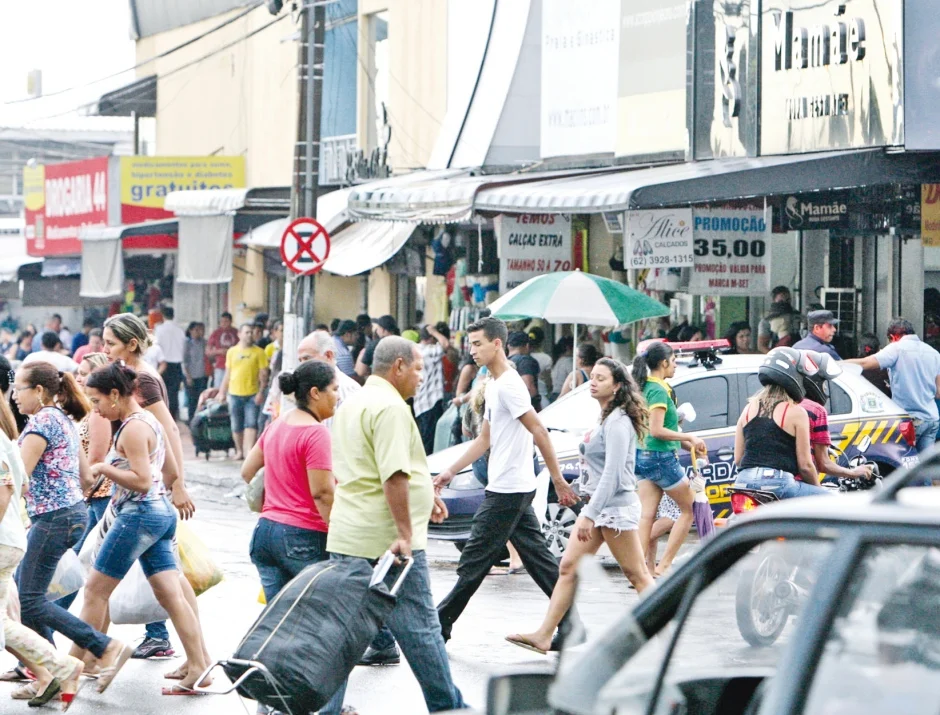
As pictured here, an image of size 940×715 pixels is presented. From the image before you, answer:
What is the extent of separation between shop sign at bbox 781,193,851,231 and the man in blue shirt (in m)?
2.07

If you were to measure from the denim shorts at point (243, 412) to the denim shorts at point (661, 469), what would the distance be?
10.5 m

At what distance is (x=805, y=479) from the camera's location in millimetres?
9109

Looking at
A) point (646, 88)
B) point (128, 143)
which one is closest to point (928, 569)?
point (646, 88)

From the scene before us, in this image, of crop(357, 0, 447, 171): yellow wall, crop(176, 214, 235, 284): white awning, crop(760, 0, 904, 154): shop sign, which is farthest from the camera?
crop(176, 214, 235, 284): white awning

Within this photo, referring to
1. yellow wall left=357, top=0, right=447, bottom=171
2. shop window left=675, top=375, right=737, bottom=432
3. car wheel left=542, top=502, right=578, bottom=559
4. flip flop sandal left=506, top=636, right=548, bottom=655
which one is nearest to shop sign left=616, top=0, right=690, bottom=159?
shop window left=675, top=375, right=737, bottom=432

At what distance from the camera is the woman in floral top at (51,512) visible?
773 cm

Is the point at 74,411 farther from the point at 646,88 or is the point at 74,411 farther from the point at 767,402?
the point at 646,88

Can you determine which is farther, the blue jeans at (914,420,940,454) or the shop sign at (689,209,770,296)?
the shop sign at (689,209,770,296)

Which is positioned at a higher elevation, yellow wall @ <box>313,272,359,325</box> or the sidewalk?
yellow wall @ <box>313,272,359,325</box>

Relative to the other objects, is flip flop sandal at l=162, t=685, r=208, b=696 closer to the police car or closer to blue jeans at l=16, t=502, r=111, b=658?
blue jeans at l=16, t=502, r=111, b=658

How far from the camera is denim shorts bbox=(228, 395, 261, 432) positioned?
20500mm

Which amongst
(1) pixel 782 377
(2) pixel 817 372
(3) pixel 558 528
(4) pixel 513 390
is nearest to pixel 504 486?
(4) pixel 513 390

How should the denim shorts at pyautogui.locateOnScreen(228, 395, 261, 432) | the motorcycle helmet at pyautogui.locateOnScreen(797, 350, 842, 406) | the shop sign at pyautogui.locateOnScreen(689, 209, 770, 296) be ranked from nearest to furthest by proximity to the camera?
the motorcycle helmet at pyautogui.locateOnScreen(797, 350, 842, 406)
the shop sign at pyautogui.locateOnScreen(689, 209, 770, 296)
the denim shorts at pyautogui.locateOnScreen(228, 395, 261, 432)

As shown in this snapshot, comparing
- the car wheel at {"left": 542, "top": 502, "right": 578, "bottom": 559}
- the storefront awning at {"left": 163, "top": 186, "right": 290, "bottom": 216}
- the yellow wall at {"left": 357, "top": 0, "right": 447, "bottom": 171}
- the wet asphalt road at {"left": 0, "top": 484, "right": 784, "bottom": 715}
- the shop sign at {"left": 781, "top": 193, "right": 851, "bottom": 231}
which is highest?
the yellow wall at {"left": 357, "top": 0, "right": 447, "bottom": 171}
